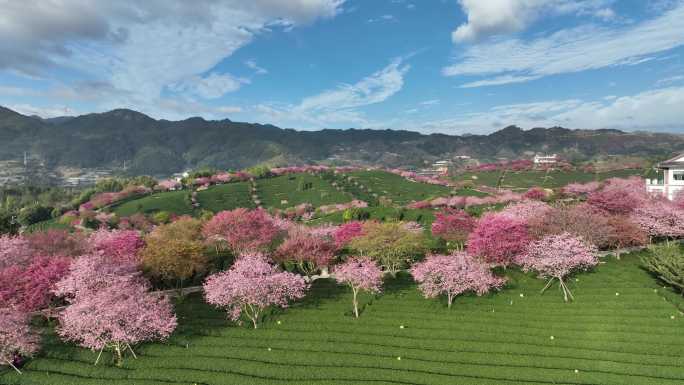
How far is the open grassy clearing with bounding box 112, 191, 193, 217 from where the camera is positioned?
368 feet

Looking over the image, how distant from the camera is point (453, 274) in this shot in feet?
120

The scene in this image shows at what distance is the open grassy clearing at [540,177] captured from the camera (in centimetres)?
12800

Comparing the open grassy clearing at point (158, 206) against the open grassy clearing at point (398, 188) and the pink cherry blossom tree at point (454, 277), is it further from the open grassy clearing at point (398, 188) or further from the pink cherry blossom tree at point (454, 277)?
the pink cherry blossom tree at point (454, 277)

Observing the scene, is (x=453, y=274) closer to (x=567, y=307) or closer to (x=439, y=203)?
(x=567, y=307)

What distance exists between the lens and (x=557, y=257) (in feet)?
124

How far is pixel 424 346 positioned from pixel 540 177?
133 meters

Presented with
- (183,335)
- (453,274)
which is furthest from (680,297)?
(183,335)

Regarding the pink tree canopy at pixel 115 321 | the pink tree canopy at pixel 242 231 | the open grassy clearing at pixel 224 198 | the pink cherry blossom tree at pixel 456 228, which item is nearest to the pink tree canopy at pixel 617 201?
the pink cherry blossom tree at pixel 456 228

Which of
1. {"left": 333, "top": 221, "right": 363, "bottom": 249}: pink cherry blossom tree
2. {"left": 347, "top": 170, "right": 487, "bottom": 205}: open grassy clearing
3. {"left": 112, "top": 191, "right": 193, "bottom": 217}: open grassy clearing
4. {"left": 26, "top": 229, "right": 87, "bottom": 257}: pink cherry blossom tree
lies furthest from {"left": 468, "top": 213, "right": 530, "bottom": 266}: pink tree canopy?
{"left": 112, "top": 191, "right": 193, "bottom": 217}: open grassy clearing

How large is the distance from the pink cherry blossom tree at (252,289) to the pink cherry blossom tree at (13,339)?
42.3 feet

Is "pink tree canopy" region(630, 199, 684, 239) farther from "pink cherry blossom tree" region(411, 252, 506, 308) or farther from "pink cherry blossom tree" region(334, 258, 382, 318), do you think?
"pink cherry blossom tree" region(334, 258, 382, 318)

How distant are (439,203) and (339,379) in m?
79.0

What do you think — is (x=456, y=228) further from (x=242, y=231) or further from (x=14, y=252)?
(x=14, y=252)

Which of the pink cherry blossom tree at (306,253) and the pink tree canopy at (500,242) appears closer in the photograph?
the pink tree canopy at (500,242)
